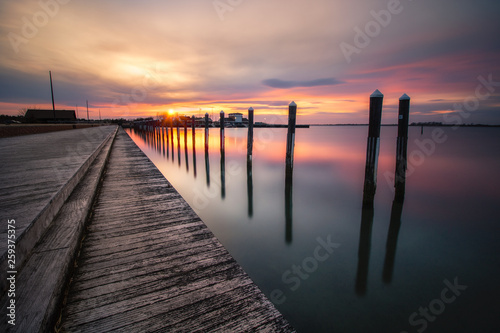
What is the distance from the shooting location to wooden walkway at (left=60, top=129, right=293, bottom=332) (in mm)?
1282

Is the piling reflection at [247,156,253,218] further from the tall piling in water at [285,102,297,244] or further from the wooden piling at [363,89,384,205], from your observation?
the wooden piling at [363,89,384,205]

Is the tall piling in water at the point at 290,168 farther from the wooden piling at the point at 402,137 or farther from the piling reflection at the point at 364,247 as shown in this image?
the wooden piling at the point at 402,137

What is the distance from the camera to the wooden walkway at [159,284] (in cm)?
128

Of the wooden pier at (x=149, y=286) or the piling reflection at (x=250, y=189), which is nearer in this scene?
the wooden pier at (x=149, y=286)

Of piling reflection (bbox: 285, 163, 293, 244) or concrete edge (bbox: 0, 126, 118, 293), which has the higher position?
concrete edge (bbox: 0, 126, 118, 293)

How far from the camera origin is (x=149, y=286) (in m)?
1.58

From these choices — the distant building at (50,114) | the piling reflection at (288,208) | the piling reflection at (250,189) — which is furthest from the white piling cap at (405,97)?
the distant building at (50,114)

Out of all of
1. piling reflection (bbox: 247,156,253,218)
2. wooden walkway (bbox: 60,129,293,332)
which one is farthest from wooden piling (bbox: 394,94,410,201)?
wooden walkway (bbox: 60,129,293,332)

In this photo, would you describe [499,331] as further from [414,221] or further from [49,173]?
[49,173]

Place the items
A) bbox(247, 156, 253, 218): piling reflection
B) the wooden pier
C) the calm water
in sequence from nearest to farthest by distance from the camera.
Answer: the wooden pier → the calm water → bbox(247, 156, 253, 218): piling reflection

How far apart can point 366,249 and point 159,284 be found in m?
4.17

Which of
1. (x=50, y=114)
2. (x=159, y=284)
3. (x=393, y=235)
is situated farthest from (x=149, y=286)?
(x=50, y=114)

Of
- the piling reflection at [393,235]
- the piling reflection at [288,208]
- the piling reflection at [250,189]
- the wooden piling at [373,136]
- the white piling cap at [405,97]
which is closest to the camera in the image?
the piling reflection at [393,235]

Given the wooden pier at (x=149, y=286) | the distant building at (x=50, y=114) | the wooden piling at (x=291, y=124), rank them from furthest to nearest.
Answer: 1. the distant building at (x=50, y=114)
2. the wooden piling at (x=291, y=124)
3. the wooden pier at (x=149, y=286)
